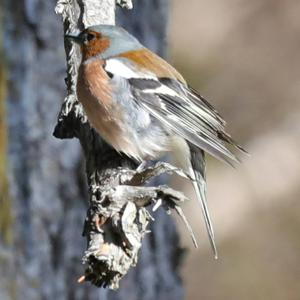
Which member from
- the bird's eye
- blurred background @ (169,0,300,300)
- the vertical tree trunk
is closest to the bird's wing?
the bird's eye

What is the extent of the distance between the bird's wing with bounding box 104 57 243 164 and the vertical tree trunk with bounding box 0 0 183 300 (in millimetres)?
712

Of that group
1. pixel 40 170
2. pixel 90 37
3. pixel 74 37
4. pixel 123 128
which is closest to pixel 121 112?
pixel 123 128

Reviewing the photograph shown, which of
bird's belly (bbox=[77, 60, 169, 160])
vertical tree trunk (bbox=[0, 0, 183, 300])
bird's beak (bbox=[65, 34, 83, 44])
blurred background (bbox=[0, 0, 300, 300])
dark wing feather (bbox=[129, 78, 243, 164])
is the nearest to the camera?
bird's beak (bbox=[65, 34, 83, 44])

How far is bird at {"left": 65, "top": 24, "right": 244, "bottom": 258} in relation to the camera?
4719 mm

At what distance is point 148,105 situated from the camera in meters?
4.79

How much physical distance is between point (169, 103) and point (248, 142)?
3927 mm

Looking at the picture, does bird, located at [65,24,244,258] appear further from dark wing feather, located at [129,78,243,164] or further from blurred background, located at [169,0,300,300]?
blurred background, located at [169,0,300,300]

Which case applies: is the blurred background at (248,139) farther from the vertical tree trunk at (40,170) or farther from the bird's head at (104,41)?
the bird's head at (104,41)

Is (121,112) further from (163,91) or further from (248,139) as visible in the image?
(248,139)

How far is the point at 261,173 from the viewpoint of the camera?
28.2 feet

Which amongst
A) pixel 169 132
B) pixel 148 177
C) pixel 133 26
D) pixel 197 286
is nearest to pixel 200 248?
pixel 197 286

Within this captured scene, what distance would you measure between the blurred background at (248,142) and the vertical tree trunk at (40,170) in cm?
276

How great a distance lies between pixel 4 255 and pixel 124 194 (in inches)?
61.4

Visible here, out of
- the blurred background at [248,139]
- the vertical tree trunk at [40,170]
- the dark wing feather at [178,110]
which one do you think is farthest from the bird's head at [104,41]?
the blurred background at [248,139]
